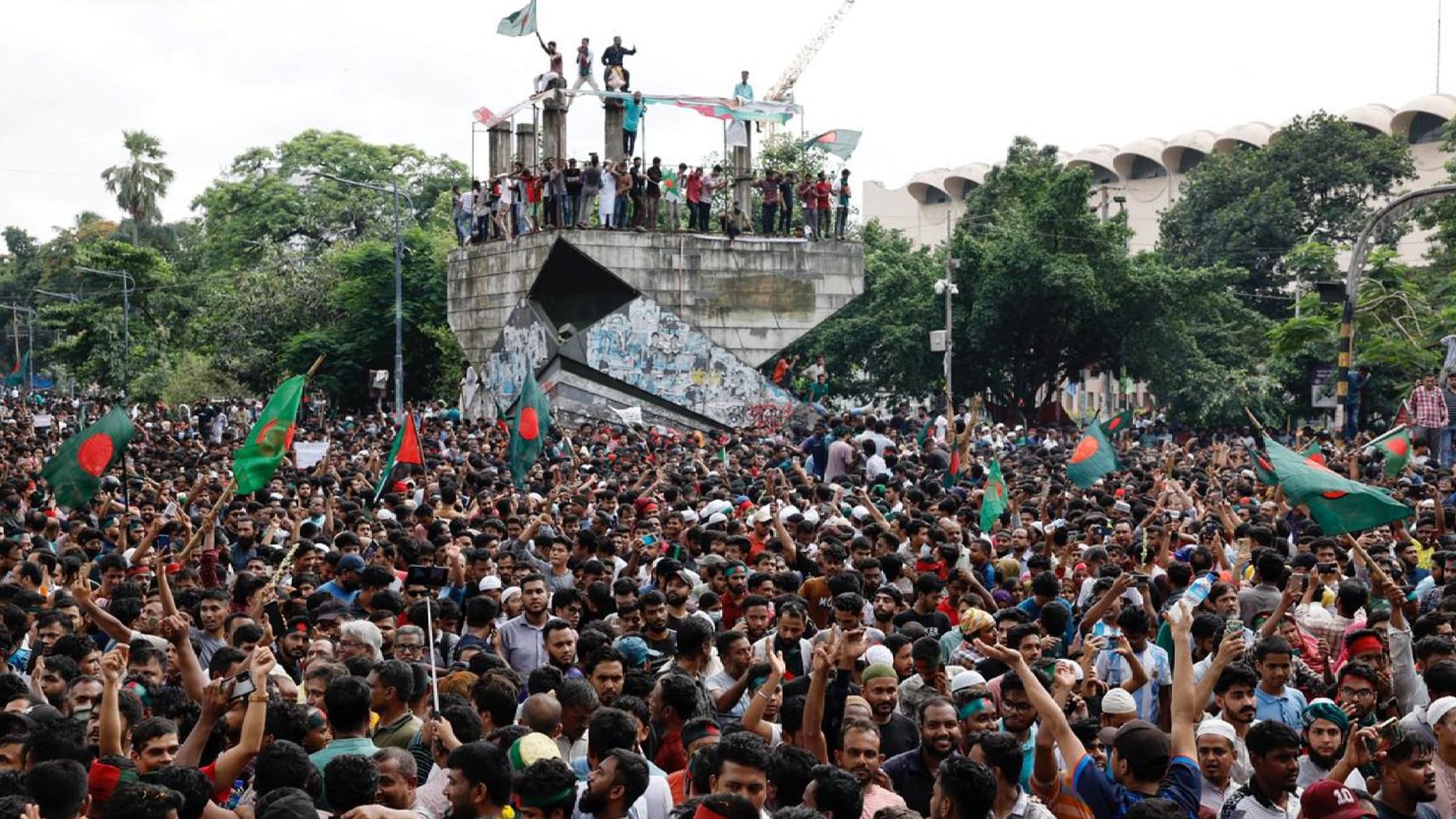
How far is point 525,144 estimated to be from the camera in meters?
35.3

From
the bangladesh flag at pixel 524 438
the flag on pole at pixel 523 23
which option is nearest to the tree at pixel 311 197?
the flag on pole at pixel 523 23

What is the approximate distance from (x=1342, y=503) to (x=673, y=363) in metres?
23.6

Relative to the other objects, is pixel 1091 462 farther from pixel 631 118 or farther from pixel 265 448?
→ pixel 631 118

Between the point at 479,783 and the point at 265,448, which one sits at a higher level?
the point at 265,448

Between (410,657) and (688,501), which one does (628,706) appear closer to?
(410,657)

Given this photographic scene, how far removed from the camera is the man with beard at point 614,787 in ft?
17.5

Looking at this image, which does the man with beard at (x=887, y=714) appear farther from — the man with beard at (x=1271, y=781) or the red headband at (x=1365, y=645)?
the red headband at (x=1365, y=645)

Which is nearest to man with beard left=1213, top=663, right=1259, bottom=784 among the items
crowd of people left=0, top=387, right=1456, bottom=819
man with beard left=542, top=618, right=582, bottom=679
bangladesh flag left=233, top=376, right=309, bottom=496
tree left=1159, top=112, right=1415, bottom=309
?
crowd of people left=0, top=387, right=1456, bottom=819

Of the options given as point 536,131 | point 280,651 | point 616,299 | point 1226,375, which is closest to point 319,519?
point 280,651

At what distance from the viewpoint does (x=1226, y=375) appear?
130 ft

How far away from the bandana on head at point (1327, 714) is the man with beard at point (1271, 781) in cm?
67

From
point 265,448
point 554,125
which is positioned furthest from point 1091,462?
point 554,125

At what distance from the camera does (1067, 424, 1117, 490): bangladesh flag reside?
1559 cm

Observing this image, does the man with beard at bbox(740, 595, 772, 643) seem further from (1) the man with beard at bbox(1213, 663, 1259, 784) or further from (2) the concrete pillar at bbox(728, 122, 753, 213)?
(2) the concrete pillar at bbox(728, 122, 753, 213)
